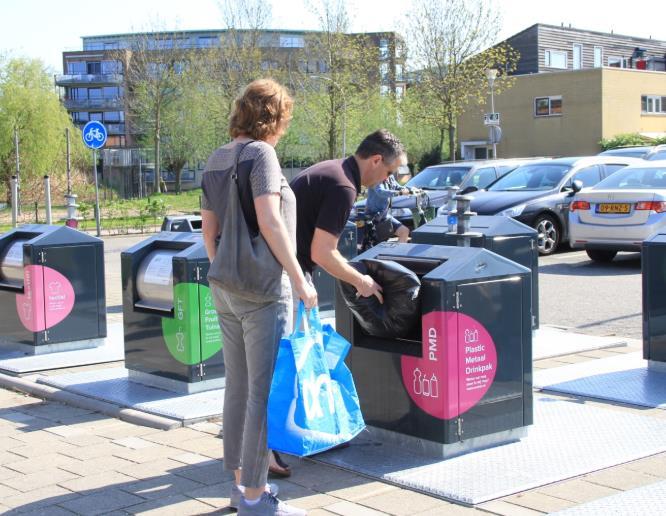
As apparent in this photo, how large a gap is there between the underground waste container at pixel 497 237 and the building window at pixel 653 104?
1540 inches

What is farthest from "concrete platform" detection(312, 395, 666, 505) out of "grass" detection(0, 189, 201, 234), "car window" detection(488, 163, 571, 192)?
"grass" detection(0, 189, 201, 234)

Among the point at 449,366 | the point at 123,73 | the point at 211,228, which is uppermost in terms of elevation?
the point at 123,73

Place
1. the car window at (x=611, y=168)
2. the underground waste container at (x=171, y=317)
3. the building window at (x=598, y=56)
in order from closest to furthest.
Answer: the underground waste container at (x=171, y=317)
the car window at (x=611, y=168)
the building window at (x=598, y=56)

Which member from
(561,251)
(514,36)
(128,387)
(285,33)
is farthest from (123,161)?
(128,387)

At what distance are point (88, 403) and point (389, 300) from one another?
265cm

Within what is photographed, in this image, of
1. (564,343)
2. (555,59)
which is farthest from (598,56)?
(564,343)

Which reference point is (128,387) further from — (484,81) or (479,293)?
(484,81)

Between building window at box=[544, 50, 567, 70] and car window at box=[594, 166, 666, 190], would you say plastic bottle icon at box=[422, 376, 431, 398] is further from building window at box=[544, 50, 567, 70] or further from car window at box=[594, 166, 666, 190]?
building window at box=[544, 50, 567, 70]

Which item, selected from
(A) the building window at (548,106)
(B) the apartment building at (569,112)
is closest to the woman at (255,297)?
(B) the apartment building at (569,112)

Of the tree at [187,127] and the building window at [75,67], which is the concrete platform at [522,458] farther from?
the building window at [75,67]

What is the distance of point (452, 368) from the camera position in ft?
16.2

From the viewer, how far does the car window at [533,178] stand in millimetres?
16500

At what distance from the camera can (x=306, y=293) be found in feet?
13.4

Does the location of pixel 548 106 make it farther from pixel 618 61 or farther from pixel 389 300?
pixel 389 300
